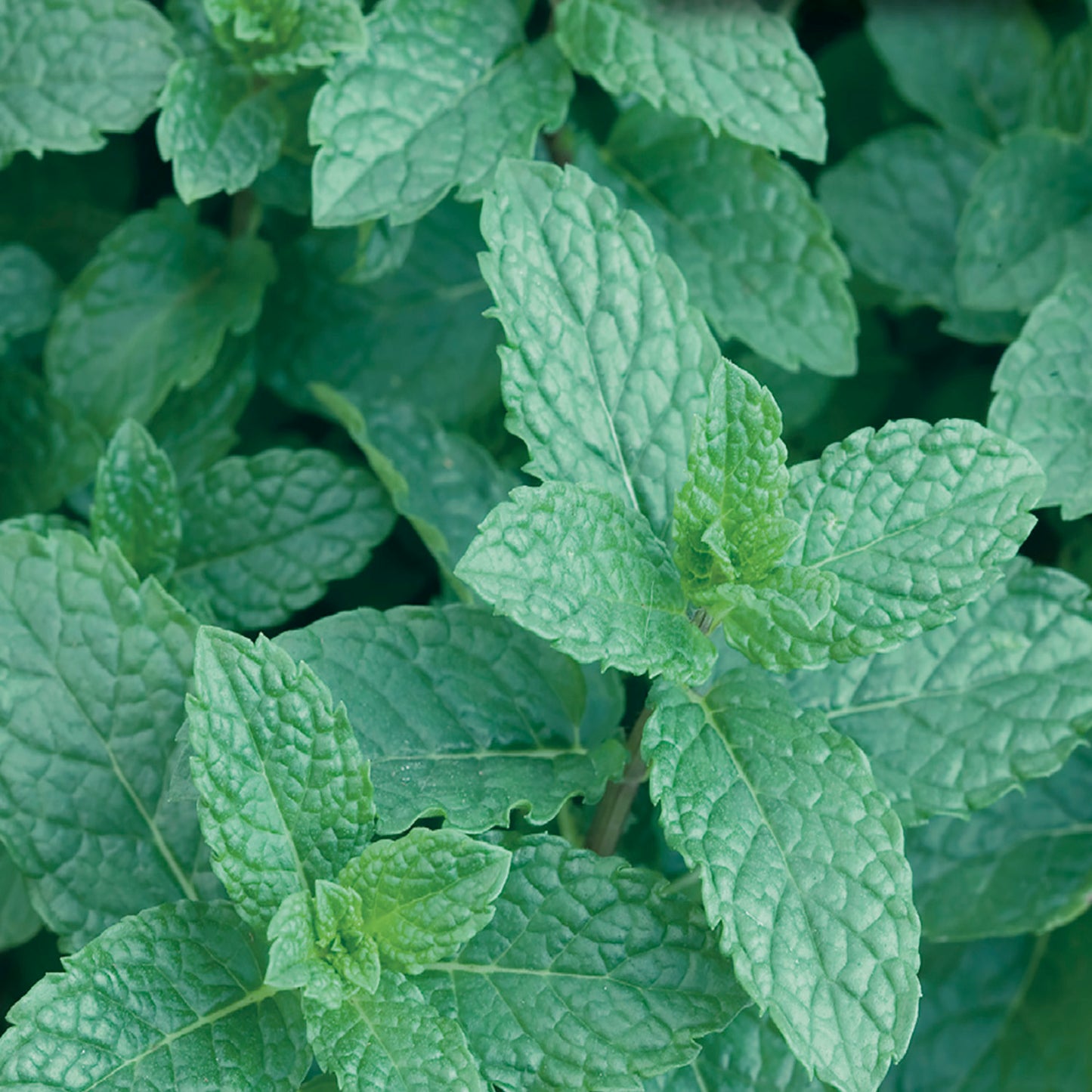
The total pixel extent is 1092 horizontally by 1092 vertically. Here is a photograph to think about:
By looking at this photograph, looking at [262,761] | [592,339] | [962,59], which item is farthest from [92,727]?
[962,59]

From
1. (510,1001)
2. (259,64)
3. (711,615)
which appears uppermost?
(259,64)

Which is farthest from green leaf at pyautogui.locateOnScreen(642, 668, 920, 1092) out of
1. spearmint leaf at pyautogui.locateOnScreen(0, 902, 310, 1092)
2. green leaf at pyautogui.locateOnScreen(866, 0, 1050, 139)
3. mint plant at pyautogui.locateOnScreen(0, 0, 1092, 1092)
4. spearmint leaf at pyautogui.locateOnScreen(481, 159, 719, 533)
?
green leaf at pyautogui.locateOnScreen(866, 0, 1050, 139)

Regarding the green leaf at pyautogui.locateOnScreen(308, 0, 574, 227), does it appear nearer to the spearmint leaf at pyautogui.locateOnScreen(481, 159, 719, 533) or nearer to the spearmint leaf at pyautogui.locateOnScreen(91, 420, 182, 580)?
the spearmint leaf at pyautogui.locateOnScreen(481, 159, 719, 533)

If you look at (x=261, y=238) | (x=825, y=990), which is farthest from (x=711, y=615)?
(x=261, y=238)

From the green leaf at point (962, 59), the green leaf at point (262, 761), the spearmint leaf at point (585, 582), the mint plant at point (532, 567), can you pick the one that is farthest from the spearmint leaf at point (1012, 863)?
the green leaf at point (962, 59)

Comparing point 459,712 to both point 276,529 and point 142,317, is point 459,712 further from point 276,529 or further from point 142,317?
point 142,317

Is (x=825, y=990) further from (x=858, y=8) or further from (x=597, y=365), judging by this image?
(x=858, y=8)
